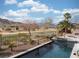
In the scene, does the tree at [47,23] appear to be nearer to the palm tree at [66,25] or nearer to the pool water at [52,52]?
the palm tree at [66,25]

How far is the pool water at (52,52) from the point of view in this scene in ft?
15.2

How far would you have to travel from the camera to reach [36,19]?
→ 4.84 meters

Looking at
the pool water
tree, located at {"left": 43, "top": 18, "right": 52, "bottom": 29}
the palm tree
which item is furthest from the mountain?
the palm tree

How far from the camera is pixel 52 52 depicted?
15.4ft

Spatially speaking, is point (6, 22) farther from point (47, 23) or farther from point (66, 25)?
A: point (66, 25)

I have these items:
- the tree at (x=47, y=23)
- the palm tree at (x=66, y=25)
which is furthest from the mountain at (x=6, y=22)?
the palm tree at (x=66, y=25)

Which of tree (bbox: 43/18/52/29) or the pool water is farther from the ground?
tree (bbox: 43/18/52/29)

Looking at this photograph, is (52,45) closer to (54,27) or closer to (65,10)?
(54,27)

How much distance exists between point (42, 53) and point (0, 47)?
104 centimetres

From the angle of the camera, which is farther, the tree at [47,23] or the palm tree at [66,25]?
the tree at [47,23]

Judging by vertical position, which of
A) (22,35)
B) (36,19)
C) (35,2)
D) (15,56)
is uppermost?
(35,2)

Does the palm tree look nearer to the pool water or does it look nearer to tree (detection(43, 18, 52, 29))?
tree (detection(43, 18, 52, 29))

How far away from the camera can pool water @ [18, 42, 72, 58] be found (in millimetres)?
4625

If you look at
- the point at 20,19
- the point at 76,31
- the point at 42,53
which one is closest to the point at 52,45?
the point at 42,53
